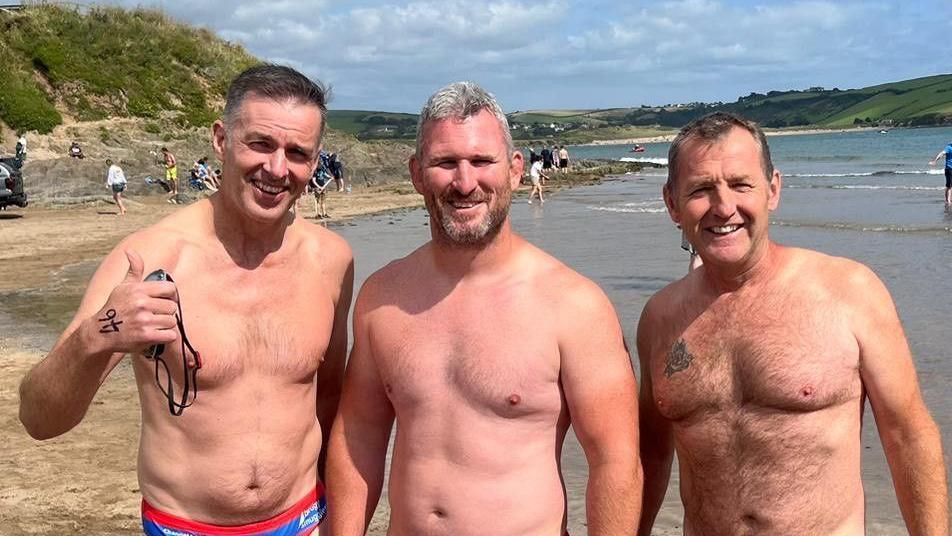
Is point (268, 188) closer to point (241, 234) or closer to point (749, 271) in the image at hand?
point (241, 234)

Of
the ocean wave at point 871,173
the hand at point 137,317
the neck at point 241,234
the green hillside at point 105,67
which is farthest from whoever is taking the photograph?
the ocean wave at point 871,173

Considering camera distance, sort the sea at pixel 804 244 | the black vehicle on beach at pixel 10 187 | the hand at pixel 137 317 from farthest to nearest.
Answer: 1. the black vehicle on beach at pixel 10 187
2. the sea at pixel 804 244
3. the hand at pixel 137 317

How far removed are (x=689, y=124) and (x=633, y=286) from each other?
375 inches

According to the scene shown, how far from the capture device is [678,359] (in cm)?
319

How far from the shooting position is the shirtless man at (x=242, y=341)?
3113 mm

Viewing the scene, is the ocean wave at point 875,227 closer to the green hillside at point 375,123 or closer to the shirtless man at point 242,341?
the shirtless man at point 242,341

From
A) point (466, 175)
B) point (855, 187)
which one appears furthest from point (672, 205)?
point (855, 187)

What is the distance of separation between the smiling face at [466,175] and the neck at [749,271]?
76cm

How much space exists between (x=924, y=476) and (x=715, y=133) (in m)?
1.25

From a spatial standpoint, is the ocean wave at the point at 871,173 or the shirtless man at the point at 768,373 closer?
the shirtless man at the point at 768,373

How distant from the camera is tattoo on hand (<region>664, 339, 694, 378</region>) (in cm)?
317

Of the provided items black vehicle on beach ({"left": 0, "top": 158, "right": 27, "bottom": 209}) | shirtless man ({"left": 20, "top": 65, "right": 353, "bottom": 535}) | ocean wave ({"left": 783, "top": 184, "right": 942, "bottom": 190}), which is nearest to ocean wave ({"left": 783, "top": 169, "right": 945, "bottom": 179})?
ocean wave ({"left": 783, "top": 184, "right": 942, "bottom": 190})

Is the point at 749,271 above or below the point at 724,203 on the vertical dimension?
below

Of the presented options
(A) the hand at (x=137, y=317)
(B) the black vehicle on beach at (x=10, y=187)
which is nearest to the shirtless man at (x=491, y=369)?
(A) the hand at (x=137, y=317)
